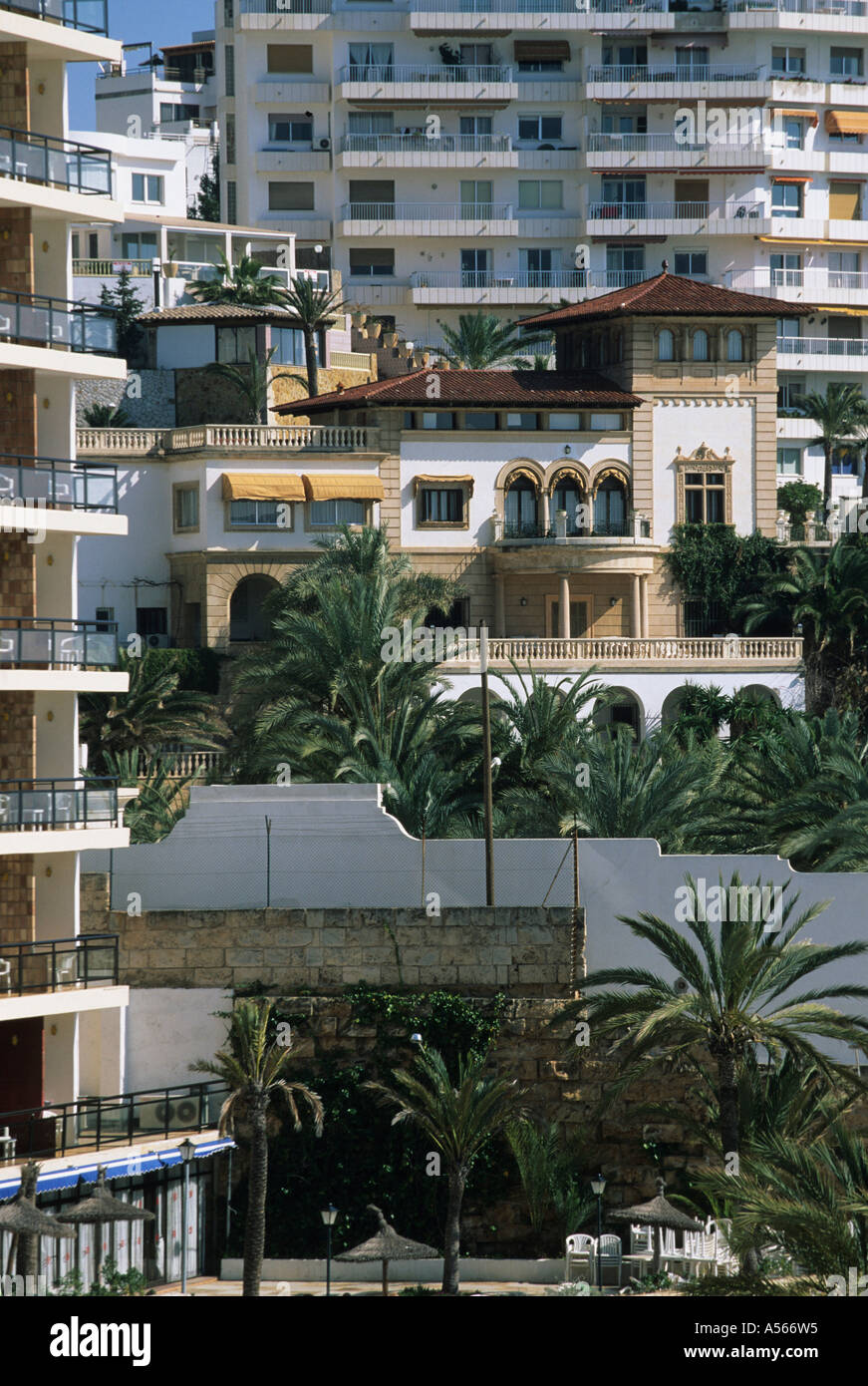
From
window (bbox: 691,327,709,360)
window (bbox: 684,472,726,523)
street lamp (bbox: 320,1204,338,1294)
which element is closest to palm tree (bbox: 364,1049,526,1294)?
street lamp (bbox: 320,1204,338,1294)

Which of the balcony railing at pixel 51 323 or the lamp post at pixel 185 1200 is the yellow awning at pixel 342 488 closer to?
the balcony railing at pixel 51 323

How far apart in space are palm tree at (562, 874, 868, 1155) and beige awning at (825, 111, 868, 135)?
251 feet

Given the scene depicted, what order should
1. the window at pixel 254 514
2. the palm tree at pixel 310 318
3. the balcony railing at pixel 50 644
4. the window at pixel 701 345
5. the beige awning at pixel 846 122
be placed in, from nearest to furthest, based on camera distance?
the balcony railing at pixel 50 644 → the window at pixel 254 514 → the window at pixel 701 345 → the palm tree at pixel 310 318 → the beige awning at pixel 846 122

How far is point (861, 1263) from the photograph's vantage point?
20234 mm

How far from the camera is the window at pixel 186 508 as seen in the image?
211 ft

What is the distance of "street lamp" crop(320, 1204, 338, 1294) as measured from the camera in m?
29.1

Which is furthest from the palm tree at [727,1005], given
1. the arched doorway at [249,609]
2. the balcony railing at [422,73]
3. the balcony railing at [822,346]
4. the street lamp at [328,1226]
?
the balcony railing at [422,73]

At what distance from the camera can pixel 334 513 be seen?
6469cm

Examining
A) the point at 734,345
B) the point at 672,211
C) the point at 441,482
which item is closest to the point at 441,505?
the point at 441,482

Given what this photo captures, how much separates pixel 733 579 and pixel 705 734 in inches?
409

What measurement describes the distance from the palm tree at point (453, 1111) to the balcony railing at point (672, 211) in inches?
2755
